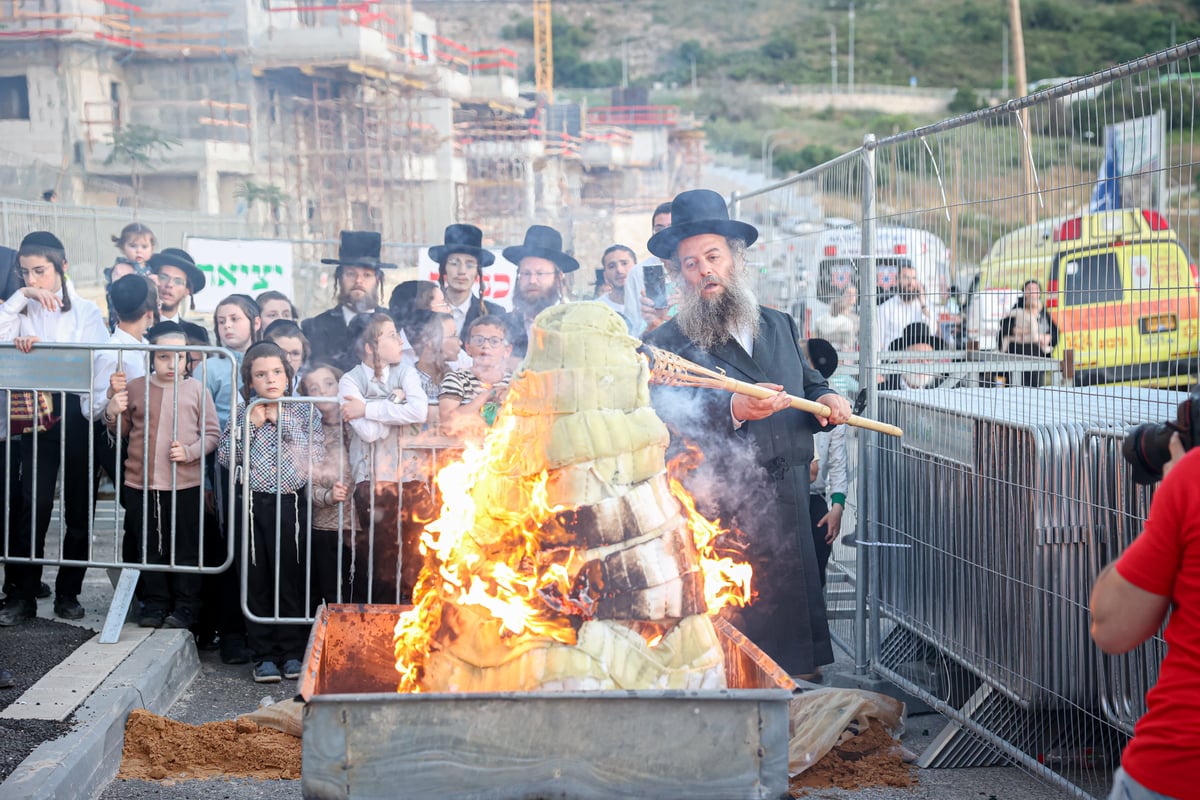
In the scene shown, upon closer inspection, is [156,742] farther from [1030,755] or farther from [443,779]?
[1030,755]

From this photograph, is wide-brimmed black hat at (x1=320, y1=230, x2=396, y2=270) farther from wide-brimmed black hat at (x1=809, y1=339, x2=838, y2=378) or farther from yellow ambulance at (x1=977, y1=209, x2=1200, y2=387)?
yellow ambulance at (x1=977, y1=209, x2=1200, y2=387)

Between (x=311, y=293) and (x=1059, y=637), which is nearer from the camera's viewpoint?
(x=1059, y=637)

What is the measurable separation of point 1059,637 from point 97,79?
36.7 m

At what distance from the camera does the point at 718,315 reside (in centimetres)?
494

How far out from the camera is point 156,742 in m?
4.91

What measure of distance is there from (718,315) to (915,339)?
3.69ft

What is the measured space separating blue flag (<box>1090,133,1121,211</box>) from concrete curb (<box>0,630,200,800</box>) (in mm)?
4169

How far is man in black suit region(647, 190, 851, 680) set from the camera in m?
4.91

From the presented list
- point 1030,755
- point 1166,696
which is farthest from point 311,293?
point 1166,696

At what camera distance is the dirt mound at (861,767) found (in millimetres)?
4578

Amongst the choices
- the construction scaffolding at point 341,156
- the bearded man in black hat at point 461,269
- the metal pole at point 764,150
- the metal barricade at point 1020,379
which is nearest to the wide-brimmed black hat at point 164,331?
the bearded man in black hat at point 461,269

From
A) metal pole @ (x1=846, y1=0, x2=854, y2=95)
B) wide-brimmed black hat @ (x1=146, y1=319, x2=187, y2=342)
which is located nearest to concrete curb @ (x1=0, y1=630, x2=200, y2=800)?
wide-brimmed black hat @ (x1=146, y1=319, x2=187, y2=342)

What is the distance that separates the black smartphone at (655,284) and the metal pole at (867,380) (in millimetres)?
2167

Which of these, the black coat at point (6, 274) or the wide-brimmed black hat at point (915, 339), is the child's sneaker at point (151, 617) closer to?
the black coat at point (6, 274)
